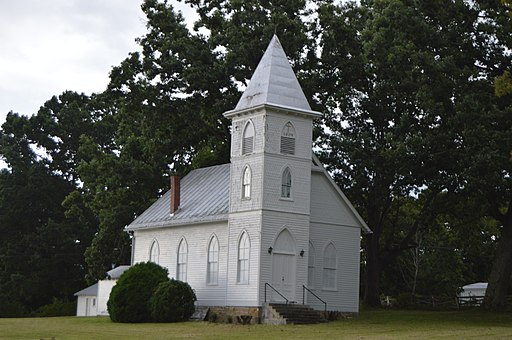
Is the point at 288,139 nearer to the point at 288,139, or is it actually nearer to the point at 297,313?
the point at 288,139

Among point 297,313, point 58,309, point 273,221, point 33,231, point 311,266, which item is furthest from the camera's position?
point 33,231

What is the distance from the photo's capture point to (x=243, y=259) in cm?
4538

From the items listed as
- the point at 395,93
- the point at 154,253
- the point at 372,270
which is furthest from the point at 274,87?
the point at 372,270

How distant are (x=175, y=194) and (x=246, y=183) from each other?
25.1 feet

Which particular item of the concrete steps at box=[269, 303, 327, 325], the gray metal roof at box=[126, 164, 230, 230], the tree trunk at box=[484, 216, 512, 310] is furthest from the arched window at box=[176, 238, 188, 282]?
the tree trunk at box=[484, 216, 512, 310]

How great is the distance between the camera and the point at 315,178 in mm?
47688

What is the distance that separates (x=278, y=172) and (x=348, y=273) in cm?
719

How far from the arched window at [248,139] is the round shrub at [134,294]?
739cm

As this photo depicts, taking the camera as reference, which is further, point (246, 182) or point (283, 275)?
point (246, 182)

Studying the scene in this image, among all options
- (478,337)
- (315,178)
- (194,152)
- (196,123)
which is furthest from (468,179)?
(194,152)

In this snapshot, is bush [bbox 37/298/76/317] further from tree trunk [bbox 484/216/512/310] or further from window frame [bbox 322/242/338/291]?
tree trunk [bbox 484/216/512/310]

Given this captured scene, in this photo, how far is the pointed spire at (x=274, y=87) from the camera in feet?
149

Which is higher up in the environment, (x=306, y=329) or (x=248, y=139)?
(x=248, y=139)

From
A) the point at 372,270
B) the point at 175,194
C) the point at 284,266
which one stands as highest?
the point at 175,194
